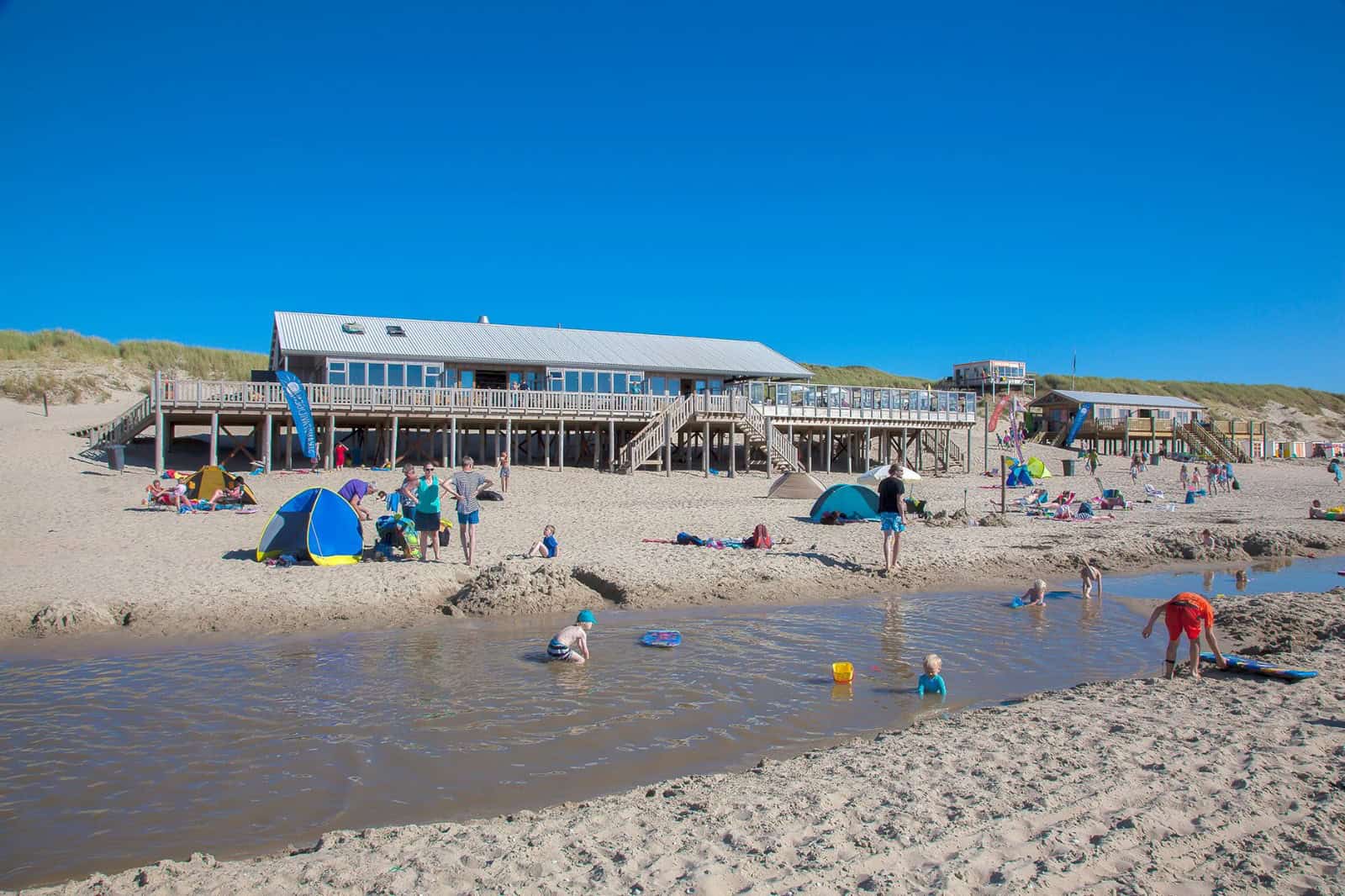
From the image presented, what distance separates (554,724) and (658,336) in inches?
1308

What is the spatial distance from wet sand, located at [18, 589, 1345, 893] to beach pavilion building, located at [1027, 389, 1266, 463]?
152 feet

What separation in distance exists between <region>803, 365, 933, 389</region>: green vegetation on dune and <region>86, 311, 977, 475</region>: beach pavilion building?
43136 mm

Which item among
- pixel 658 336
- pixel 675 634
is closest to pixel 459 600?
pixel 675 634

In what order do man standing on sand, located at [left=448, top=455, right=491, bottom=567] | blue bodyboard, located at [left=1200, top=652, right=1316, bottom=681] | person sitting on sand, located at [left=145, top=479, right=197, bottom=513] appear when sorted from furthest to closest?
person sitting on sand, located at [left=145, top=479, right=197, bottom=513] → man standing on sand, located at [left=448, top=455, right=491, bottom=567] → blue bodyboard, located at [left=1200, top=652, right=1316, bottom=681]

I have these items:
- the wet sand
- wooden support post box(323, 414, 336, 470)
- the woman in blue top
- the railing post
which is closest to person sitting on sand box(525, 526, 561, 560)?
the woman in blue top

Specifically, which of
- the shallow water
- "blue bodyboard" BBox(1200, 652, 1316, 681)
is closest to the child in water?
the shallow water

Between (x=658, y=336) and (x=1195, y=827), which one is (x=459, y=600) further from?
(x=658, y=336)

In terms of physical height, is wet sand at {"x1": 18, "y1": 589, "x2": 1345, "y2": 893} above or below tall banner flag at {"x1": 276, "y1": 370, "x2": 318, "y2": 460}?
below

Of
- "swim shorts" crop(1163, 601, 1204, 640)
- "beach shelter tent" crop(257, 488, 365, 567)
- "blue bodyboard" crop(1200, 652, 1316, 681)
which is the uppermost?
"beach shelter tent" crop(257, 488, 365, 567)

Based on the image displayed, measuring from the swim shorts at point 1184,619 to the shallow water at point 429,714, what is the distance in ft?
2.84

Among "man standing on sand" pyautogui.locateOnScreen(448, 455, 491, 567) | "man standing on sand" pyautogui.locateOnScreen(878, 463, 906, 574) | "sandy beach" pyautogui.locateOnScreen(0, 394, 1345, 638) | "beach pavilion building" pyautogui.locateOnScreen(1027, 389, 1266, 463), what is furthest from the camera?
"beach pavilion building" pyautogui.locateOnScreen(1027, 389, 1266, 463)

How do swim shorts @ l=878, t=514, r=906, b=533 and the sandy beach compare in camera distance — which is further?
swim shorts @ l=878, t=514, r=906, b=533

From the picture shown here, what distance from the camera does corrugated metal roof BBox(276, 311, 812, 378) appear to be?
99.3ft

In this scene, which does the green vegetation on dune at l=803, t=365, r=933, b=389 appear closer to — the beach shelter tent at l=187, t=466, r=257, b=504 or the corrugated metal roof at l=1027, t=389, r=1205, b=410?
the corrugated metal roof at l=1027, t=389, r=1205, b=410
